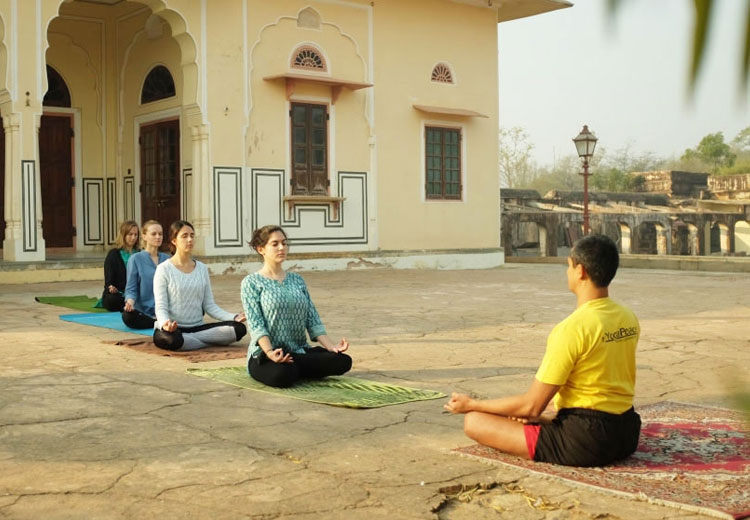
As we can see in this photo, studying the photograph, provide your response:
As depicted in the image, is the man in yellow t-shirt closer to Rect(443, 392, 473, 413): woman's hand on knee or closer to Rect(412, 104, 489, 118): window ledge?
Rect(443, 392, 473, 413): woman's hand on knee

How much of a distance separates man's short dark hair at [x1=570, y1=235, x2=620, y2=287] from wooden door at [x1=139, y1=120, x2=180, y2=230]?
11.4 m

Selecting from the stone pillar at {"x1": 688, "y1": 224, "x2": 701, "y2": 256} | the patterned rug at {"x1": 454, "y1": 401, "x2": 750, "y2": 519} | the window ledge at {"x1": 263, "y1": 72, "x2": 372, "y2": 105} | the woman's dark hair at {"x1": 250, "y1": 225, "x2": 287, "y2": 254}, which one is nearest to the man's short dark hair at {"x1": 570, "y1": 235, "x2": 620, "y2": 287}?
the patterned rug at {"x1": 454, "y1": 401, "x2": 750, "y2": 519}

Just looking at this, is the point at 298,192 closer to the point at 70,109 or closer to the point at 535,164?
the point at 70,109

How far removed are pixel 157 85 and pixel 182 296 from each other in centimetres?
907

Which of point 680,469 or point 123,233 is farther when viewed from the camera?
point 123,233

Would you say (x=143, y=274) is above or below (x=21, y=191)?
below

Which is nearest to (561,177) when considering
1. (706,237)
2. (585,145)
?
(706,237)

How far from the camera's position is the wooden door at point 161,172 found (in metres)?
14.1

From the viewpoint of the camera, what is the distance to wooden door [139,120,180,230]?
1414 cm

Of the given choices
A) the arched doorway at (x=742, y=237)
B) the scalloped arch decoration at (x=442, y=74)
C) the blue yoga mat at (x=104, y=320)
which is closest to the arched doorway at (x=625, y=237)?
the arched doorway at (x=742, y=237)

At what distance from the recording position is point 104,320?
7742 mm

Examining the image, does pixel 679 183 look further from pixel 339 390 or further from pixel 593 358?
pixel 593 358

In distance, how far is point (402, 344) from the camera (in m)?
6.50

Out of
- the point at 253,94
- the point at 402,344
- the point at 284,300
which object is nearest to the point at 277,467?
the point at 284,300
